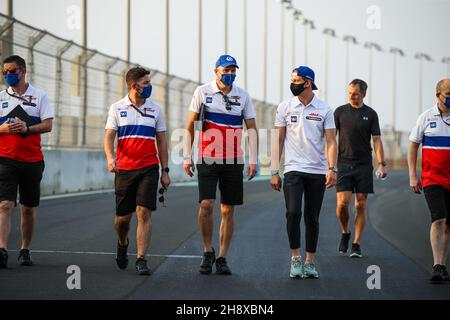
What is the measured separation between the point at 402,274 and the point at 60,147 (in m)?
13.3

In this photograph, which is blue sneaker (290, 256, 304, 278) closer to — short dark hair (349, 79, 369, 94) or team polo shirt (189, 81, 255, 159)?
team polo shirt (189, 81, 255, 159)

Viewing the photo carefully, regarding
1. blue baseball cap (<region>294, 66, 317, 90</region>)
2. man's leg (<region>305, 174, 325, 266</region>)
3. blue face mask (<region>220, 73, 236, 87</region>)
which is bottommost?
man's leg (<region>305, 174, 325, 266</region>)

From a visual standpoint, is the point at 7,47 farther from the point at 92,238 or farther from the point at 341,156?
the point at 341,156

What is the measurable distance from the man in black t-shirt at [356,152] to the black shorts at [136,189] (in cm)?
286

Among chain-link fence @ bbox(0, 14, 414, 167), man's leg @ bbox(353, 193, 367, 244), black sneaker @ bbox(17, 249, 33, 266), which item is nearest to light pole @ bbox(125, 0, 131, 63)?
chain-link fence @ bbox(0, 14, 414, 167)

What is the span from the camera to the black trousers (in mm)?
8578

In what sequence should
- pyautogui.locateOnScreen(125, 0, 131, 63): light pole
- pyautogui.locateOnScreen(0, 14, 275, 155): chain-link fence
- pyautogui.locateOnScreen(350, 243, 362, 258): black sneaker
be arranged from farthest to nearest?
1. pyautogui.locateOnScreen(125, 0, 131, 63): light pole
2. pyautogui.locateOnScreen(0, 14, 275, 155): chain-link fence
3. pyautogui.locateOnScreen(350, 243, 362, 258): black sneaker

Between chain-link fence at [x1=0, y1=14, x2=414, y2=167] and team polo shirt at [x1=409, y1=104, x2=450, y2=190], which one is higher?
chain-link fence at [x1=0, y1=14, x2=414, y2=167]

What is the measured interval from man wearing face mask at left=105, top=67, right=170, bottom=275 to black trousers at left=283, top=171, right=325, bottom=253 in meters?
1.16

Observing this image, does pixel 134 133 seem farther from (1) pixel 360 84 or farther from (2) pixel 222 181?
(1) pixel 360 84

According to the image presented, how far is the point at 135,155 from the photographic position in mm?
8609

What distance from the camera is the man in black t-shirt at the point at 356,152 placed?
420 inches

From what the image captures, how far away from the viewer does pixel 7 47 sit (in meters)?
17.7

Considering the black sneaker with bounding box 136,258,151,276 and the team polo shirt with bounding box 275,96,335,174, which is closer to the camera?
the black sneaker with bounding box 136,258,151,276
